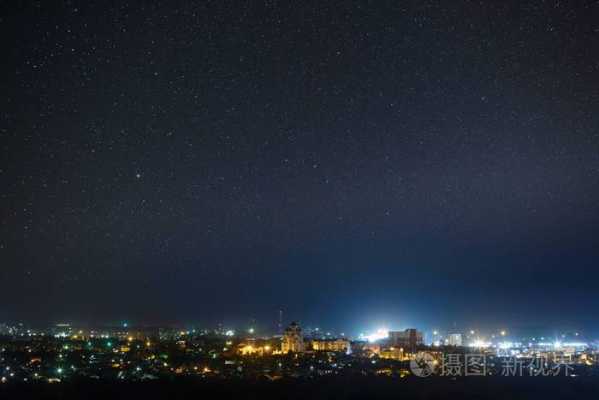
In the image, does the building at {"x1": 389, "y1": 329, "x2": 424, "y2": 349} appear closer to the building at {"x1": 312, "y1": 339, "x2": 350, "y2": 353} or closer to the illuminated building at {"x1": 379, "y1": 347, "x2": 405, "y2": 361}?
the illuminated building at {"x1": 379, "y1": 347, "x2": 405, "y2": 361}

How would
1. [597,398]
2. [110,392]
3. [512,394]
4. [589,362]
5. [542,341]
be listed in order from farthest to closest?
[542,341] < [589,362] < [512,394] < [597,398] < [110,392]

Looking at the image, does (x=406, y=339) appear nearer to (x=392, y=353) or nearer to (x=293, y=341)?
(x=392, y=353)

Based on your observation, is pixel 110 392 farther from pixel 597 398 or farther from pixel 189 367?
pixel 597 398

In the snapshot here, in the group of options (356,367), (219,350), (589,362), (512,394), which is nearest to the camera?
(512,394)

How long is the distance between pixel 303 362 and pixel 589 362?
23.0 m

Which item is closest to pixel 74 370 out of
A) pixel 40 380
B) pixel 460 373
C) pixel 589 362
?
pixel 40 380

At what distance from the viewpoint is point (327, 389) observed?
28375 millimetres

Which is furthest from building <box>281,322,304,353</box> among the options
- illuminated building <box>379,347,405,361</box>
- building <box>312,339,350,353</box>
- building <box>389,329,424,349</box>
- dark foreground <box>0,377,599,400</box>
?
dark foreground <box>0,377,599,400</box>

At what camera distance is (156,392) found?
25.2m

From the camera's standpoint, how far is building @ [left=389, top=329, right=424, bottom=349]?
54719 millimetres

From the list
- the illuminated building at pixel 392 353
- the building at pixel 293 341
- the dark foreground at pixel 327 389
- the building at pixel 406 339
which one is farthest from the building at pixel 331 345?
the dark foreground at pixel 327 389

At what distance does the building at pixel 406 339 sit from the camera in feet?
180

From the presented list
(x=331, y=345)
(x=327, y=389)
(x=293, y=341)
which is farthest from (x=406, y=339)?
(x=327, y=389)

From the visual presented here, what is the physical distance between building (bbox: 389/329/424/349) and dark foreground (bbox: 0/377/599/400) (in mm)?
21608
